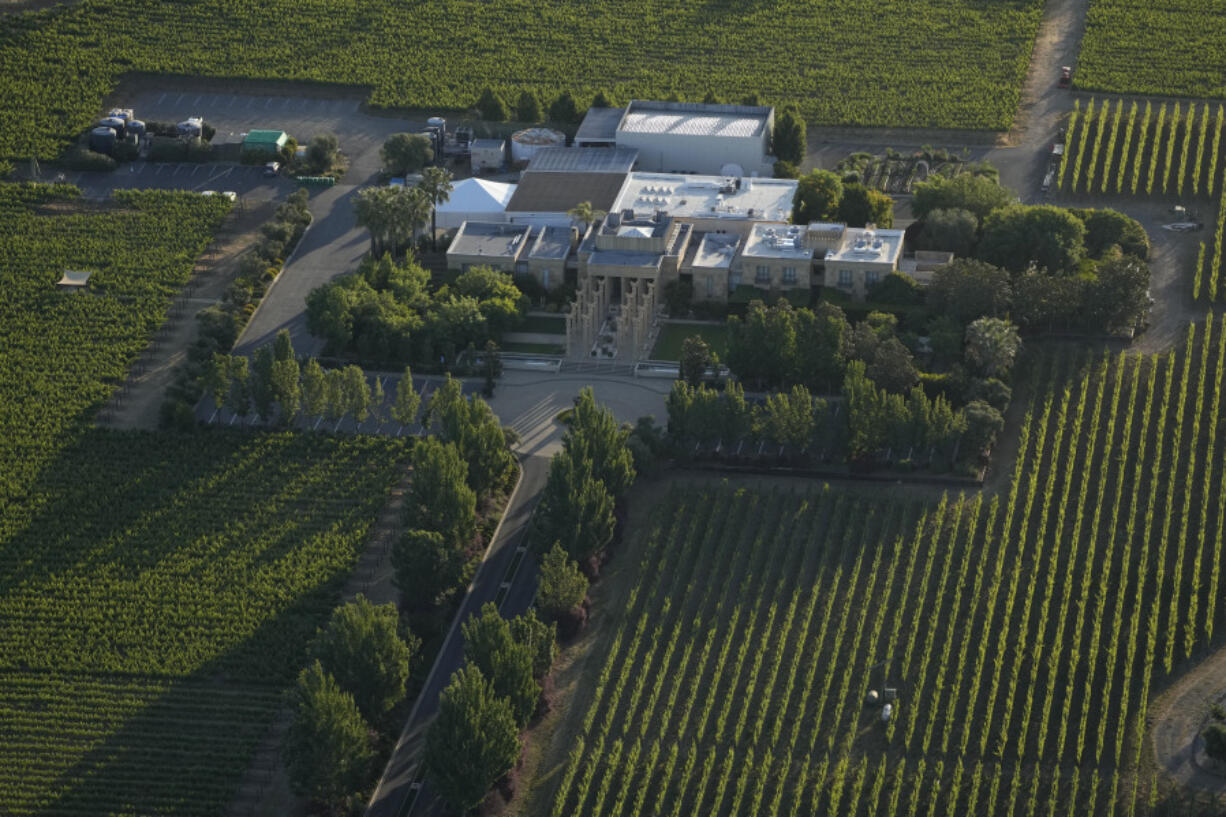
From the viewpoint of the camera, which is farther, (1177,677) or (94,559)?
(94,559)

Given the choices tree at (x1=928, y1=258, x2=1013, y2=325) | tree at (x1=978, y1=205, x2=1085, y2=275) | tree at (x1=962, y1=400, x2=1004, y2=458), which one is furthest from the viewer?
tree at (x1=978, y1=205, x2=1085, y2=275)

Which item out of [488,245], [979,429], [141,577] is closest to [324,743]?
[141,577]

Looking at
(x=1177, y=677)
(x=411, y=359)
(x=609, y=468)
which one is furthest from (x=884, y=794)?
(x=411, y=359)

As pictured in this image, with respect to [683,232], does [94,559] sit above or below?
below

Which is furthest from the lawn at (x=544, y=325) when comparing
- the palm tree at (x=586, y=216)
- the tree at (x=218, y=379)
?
the tree at (x=218, y=379)

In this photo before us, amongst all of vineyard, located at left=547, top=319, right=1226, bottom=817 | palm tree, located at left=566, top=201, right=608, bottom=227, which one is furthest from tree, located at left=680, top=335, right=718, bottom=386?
palm tree, located at left=566, top=201, right=608, bottom=227

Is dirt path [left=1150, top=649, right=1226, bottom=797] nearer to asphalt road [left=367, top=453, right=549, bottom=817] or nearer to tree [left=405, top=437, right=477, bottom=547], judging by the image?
asphalt road [left=367, top=453, right=549, bottom=817]

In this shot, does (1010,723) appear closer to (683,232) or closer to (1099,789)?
(1099,789)
